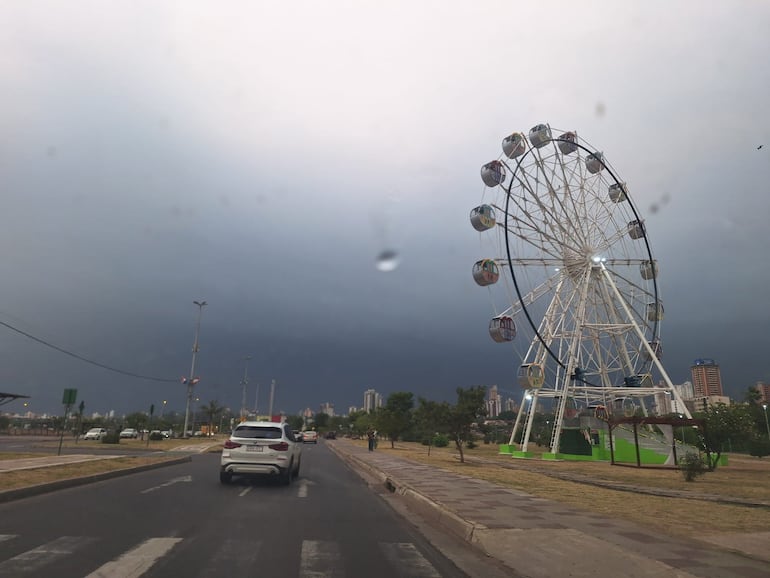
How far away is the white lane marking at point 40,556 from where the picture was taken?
18.9ft

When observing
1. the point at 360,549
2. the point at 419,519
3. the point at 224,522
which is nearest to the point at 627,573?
the point at 360,549

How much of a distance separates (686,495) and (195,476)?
15067 millimetres

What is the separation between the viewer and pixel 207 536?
7.86 m

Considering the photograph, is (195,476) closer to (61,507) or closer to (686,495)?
(61,507)


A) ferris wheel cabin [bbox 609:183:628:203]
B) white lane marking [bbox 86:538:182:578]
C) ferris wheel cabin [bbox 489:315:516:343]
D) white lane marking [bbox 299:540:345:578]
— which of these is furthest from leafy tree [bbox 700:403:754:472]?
white lane marking [bbox 86:538:182:578]

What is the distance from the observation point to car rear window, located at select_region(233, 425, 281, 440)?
50.2 feet

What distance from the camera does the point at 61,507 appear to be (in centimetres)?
1013

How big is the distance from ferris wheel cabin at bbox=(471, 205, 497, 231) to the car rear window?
24843 millimetres

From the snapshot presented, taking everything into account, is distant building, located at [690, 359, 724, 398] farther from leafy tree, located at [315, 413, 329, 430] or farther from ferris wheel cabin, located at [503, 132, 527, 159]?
ferris wheel cabin, located at [503, 132, 527, 159]

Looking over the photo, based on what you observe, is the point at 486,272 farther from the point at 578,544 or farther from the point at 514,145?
the point at 578,544

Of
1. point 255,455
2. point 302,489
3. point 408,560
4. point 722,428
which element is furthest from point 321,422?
point 408,560

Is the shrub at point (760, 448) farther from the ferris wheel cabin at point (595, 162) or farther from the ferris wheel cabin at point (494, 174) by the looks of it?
the ferris wheel cabin at point (494, 174)

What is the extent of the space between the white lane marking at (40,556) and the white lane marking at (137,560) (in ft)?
2.24

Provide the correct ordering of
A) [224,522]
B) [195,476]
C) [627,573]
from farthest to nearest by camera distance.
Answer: [195,476], [224,522], [627,573]
